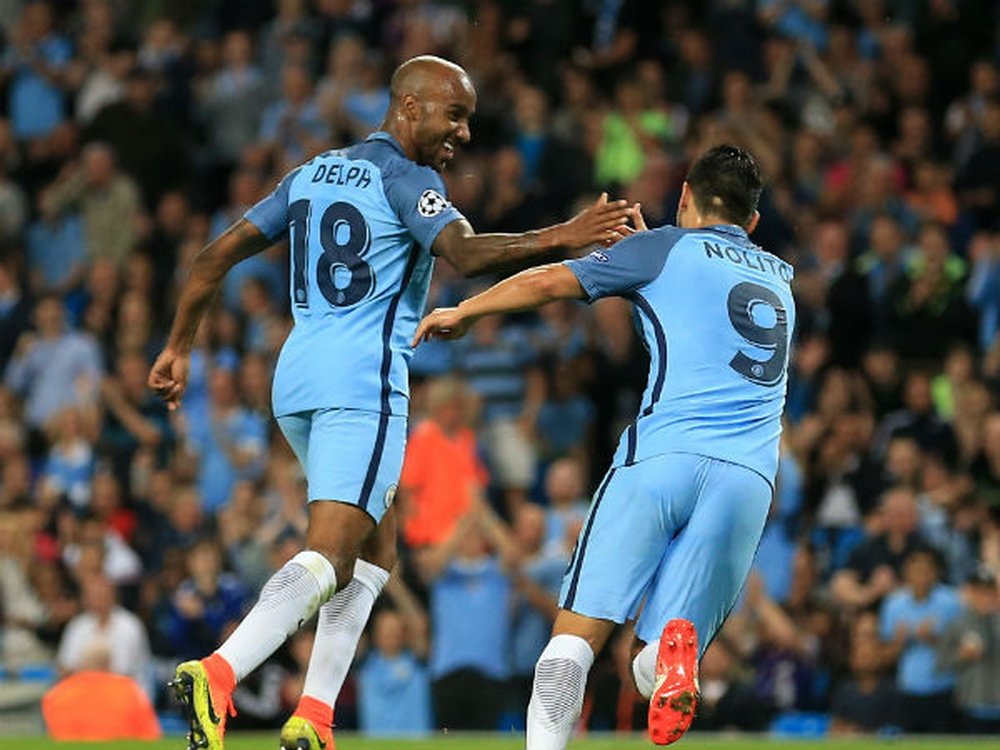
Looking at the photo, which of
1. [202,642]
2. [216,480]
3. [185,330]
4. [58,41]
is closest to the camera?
[185,330]

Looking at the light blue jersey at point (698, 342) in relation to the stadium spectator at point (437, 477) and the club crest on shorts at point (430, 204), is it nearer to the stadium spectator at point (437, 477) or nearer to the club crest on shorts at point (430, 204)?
the club crest on shorts at point (430, 204)

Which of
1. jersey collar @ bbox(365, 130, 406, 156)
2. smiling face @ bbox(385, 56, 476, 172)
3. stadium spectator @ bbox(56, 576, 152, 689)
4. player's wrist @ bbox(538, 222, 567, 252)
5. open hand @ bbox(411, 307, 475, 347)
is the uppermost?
smiling face @ bbox(385, 56, 476, 172)

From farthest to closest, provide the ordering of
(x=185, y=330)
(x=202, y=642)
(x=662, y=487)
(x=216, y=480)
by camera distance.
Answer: (x=216, y=480) → (x=202, y=642) → (x=185, y=330) → (x=662, y=487)

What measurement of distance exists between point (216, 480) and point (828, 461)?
4.81 metres

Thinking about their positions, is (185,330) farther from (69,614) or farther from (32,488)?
(32,488)

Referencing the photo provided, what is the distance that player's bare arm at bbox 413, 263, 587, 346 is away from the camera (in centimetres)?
748

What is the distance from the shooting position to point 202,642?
14766 mm

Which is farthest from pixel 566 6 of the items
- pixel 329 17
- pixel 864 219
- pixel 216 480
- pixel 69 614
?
pixel 69 614

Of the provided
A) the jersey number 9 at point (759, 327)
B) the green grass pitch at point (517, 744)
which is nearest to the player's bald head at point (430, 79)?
the jersey number 9 at point (759, 327)

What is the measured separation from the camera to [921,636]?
1373cm

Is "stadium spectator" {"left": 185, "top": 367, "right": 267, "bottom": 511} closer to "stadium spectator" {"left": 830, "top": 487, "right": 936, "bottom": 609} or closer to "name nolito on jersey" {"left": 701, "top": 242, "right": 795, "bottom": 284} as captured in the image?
"stadium spectator" {"left": 830, "top": 487, "right": 936, "bottom": 609}

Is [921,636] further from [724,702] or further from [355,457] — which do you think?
[355,457]

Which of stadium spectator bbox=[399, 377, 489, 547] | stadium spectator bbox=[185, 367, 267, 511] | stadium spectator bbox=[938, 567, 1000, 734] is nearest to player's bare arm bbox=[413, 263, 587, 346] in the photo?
stadium spectator bbox=[938, 567, 1000, 734]

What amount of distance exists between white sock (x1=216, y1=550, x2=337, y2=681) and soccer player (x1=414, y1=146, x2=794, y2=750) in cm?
94
